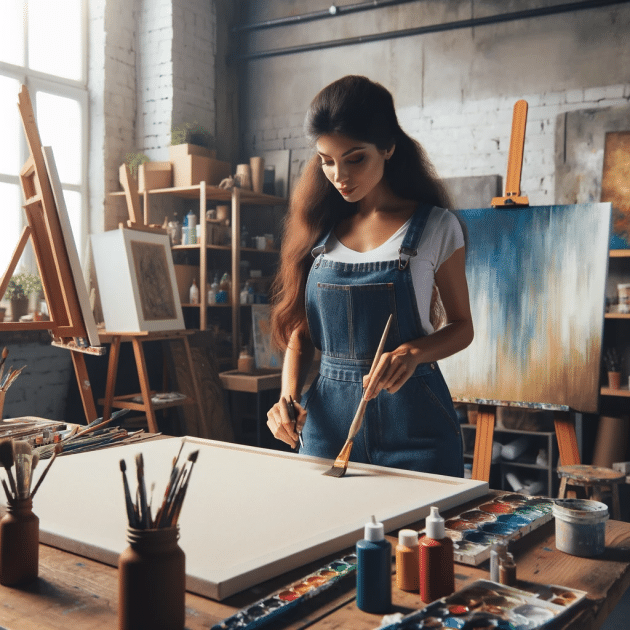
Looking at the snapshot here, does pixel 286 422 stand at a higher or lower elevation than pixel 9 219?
lower

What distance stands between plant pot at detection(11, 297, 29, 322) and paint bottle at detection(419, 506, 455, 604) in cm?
409

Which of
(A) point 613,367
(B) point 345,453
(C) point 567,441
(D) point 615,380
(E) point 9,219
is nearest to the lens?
(B) point 345,453

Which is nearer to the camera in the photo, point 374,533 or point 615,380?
point 374,533

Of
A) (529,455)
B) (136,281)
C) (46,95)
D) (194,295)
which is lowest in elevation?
(529,455)

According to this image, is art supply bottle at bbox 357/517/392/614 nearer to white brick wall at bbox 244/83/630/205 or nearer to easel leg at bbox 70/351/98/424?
easel leg at bbox 70/351/98/424

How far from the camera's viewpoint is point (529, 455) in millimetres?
4500

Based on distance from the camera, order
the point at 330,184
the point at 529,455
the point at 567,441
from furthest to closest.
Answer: the point at 529,455 < the point at 567,441 < the point at 330,184

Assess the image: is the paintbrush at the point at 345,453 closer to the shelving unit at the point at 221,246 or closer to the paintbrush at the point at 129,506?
the paintbrush at the point at 129,506

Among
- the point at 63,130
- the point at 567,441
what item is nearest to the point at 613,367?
the point at 567,441

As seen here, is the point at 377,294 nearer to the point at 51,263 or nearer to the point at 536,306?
the point at 536,306

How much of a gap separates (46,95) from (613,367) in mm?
4332

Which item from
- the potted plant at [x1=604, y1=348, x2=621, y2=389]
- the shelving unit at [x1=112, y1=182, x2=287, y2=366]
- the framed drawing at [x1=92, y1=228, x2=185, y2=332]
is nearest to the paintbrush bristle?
the framed drawing at [x1=92, y1=228, x2=185, y2=332]

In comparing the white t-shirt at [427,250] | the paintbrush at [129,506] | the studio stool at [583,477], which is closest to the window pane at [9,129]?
the white t-shirt at [427,250]

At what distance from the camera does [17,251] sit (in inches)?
120
